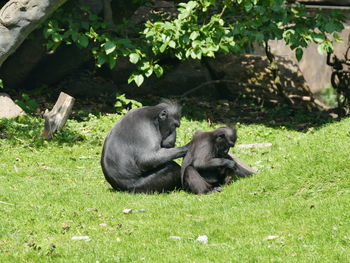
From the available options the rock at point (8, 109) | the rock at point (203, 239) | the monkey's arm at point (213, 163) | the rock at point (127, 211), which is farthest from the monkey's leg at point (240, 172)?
the rock at point (8, 109)

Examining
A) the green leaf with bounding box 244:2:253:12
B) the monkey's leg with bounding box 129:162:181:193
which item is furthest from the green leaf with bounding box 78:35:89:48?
the monkey's leg with bounding box 129:162:181:193

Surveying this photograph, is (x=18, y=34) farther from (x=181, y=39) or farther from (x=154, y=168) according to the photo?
(x=154, y=168)

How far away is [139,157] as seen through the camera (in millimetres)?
10078

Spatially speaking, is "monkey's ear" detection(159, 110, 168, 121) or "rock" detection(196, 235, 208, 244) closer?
"rock" detection(196, 235, 208, 244)

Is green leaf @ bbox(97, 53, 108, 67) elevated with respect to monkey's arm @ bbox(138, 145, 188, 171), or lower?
lower

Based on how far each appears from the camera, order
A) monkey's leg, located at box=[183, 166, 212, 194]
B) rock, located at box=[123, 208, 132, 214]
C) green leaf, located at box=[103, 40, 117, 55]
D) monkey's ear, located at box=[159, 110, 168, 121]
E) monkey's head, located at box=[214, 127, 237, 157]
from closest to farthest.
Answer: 1. rock, located at box=[123, 208, 132, 214]
2. monkey's leg, located at box=[183, 166, 212, 194]
3. monkey's head, located at box=[214, 127, 237, 157]
4. monkey's ear, located at box=[159, 110, 168, 121]
5. green leaf, located at box=[103, 40, 117, 55]

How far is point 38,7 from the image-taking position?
43.6 ft

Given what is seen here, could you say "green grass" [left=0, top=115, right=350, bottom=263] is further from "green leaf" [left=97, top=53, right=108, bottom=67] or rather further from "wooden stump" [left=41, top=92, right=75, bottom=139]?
"green leaf" [left=97, top=53, right=108, bottom=67]

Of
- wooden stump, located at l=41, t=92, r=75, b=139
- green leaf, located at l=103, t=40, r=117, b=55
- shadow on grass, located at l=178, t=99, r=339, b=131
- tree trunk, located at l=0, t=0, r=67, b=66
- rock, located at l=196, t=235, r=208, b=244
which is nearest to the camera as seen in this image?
rock, located at l=196, t=235, r=208, b=244

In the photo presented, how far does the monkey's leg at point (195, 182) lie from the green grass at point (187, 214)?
17cm

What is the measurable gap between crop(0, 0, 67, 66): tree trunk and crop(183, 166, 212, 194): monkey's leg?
498cm

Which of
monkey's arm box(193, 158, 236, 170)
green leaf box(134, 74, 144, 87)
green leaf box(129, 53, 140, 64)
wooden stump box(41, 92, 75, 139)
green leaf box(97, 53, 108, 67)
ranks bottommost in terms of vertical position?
wooden stump box(41, 92, 75, 139)

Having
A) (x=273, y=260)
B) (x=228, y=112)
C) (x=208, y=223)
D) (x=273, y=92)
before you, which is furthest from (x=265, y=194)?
(x=273, y=92)

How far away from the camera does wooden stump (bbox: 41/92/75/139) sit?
13.4m
